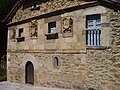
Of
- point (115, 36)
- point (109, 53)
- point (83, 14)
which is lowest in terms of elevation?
point (109, 53)

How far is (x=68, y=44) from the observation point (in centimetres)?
1202

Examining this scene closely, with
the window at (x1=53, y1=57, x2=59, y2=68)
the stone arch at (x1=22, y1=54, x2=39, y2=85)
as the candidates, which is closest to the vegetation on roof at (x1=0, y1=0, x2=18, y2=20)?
the stone arch at (x1=22, y1=54, x2=39, y2=85)

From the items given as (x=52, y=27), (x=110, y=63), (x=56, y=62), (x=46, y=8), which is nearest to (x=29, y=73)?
(x=56, y=62)

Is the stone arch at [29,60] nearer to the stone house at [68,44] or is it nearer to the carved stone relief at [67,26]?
the stone house at [68,44]

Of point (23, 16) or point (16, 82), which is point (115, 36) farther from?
point (16, 82)

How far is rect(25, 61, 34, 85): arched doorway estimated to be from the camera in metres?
14.7

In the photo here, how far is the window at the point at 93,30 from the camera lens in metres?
10.8

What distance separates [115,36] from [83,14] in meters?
1.81

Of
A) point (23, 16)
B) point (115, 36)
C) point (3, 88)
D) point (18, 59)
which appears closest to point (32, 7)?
point (23, 16)

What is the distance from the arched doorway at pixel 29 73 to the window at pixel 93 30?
473 cm

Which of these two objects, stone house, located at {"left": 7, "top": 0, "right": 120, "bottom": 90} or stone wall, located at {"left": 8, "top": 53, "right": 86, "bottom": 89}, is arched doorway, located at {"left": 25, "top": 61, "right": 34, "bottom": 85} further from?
stone wall, located at {"left": 8, "top": 53, "right": 86, "bottom": 89}

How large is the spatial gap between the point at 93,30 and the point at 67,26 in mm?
1444

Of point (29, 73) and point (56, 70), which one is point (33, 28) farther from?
point (56, 70)

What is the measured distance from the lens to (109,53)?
1025 cm
